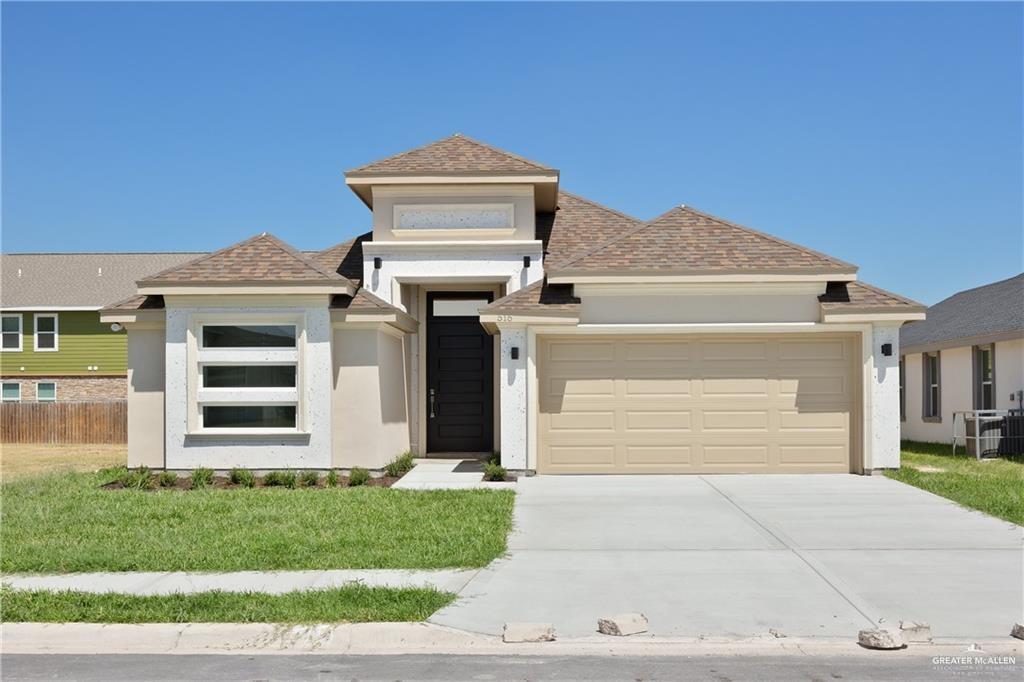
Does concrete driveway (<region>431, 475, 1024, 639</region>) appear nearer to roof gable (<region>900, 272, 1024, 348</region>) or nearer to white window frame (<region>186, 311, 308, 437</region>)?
white window frame (<region>186, 311, 308, 437</region>)

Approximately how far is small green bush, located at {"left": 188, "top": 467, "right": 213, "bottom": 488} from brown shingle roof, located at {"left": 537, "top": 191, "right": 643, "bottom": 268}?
296 inches

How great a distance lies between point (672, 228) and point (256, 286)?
7.21 m

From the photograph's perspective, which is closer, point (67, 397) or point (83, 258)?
point (67, 397)

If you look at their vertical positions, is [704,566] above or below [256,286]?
below

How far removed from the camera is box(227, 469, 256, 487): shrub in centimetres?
1528

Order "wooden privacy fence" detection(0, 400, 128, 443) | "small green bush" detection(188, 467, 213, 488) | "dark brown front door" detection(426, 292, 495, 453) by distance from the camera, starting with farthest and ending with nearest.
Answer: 1. "wooden privacy fence" detection(0, 400, 128, 443)
2. "dark brown front door" detection(426, 292, 495, 453)
3. "small green bush" detection(188, 467, 213, 488)

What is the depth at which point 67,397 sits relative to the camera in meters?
36.9

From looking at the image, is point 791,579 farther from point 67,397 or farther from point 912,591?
point 67,397

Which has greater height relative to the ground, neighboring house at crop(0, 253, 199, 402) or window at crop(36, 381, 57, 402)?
neighboring house at crop(0, 253, 199, 402)

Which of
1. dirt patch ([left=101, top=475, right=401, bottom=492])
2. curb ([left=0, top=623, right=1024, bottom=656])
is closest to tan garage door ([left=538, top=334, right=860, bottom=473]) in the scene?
dirt patch ([left=101, top=475, right=401, bottom=492])

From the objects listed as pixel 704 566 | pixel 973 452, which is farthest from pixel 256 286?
pixel 973 452

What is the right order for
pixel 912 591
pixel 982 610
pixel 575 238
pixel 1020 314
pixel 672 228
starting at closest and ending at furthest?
pixel 982 610 → pixel 912 591 → pixel 672 228 → pixel 575 238 → pixel 1020 314

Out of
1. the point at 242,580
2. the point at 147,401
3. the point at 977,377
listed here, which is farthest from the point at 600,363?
the point at 977,377

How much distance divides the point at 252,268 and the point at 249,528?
20.8 ft
